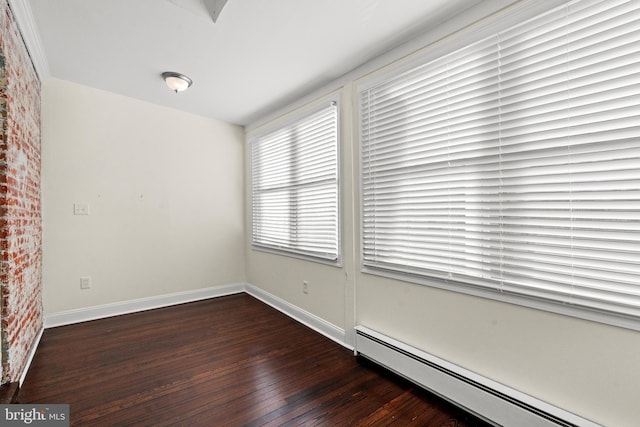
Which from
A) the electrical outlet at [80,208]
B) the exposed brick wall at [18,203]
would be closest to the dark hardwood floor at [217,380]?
the exposed brick wall at [18,203]

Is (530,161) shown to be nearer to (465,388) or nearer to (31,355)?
(465,388)

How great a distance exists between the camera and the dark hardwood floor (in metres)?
1.74

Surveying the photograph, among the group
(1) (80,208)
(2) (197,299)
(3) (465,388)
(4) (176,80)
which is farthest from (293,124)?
(3) (465,388)

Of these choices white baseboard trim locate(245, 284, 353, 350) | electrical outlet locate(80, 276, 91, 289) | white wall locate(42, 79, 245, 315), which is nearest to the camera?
white baseboard trim locate(245, 284, 353, 350)

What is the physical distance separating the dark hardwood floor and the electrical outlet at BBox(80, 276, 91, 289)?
0.42 m

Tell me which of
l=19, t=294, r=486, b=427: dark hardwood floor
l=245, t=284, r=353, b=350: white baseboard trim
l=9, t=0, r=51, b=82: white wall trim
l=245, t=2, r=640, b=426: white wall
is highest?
l=9, t=0, r=51, b=82: white wall trim

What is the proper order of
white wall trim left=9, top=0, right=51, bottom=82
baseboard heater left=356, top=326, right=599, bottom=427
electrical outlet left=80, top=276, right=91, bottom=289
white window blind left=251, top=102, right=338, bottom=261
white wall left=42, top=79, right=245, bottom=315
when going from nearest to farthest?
baseboard heater left=356, top=326, right=599, bottom=427 < white wall trim left=9, top=0, right=51, bottom=82 < white window blind left=251, top=102, right=338, bottom=261 < white wall left=42, top=79, right=245, bottom=315 < electrical outlet left=80, top=276, right=91, bottom=289

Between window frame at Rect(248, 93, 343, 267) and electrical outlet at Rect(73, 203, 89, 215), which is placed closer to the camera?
window frame at Rect(248, 93, 343, 267)

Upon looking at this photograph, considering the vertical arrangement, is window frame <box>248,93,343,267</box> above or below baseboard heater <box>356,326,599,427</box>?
above

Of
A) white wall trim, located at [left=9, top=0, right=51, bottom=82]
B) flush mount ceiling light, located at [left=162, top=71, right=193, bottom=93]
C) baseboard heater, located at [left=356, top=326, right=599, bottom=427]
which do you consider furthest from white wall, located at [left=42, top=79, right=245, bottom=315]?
baseboard heater, located at [left=356, top=326, right=599, bottom=427]

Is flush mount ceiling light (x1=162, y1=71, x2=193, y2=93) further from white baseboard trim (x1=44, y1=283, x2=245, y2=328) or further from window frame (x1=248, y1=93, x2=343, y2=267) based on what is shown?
white baseboard trim (x1=44, y1=283, x2=245, y2=328)

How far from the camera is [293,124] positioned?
11.0 ft

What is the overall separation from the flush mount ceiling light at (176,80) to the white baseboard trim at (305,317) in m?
2.64

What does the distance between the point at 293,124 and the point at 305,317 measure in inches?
87.2
